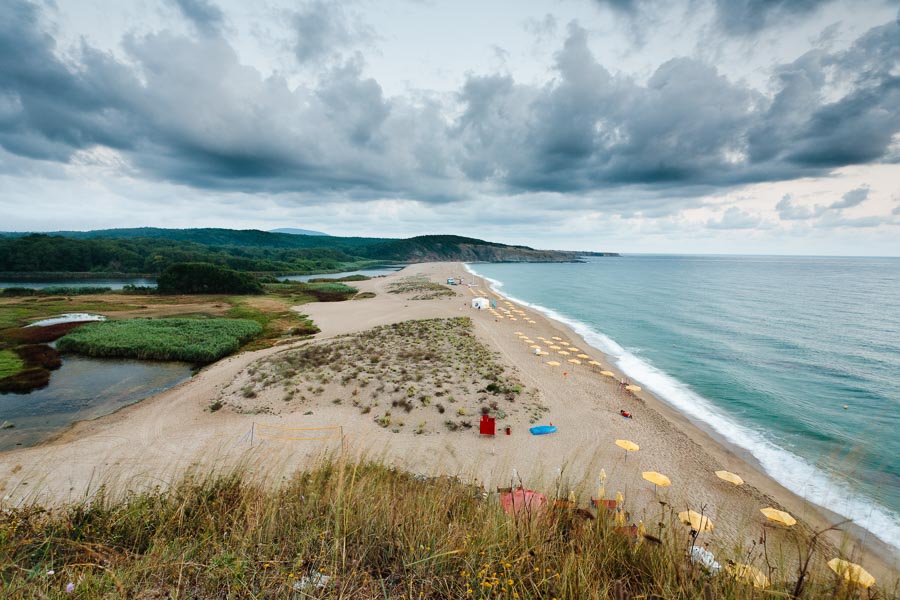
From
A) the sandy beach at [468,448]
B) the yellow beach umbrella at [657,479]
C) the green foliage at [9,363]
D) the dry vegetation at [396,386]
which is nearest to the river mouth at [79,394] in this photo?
the sandy beach at [468,448]

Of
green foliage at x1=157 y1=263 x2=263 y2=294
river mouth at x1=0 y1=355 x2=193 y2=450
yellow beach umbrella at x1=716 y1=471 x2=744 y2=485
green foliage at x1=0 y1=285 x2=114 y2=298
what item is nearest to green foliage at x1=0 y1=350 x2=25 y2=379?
river mouth at x1=0 y1=355 x2=193 y2=450

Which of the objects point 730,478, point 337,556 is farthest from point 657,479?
point 337,556

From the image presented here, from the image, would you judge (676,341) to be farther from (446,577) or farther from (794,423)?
(446,577)

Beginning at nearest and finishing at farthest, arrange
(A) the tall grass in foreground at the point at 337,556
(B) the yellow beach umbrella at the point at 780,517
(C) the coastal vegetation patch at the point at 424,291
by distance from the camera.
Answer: (A) the tall grass in foreground at the point at 337,556 → (B) the yellow beach umbrella at the point at 780,517 → (C) the coastal vegetation patch at the point at 424,291

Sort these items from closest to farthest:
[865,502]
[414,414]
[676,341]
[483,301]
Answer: [865,502] < [414,414] < [676,341] < [483,301]

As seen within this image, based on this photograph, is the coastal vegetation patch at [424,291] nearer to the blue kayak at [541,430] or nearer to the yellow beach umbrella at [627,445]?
the blue kayak at [541,430]

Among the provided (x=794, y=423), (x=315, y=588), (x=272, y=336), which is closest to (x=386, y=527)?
(x=315, y=588)

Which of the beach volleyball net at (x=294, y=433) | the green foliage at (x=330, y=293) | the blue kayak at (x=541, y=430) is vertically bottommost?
the green foliage at (x=330, y=293)
